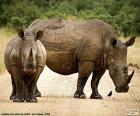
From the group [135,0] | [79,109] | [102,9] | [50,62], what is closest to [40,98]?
[50,62]

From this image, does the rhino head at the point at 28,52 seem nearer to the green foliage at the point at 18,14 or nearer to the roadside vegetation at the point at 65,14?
the roadside vegetation at the point at 65,14

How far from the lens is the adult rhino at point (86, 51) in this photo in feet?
56.5

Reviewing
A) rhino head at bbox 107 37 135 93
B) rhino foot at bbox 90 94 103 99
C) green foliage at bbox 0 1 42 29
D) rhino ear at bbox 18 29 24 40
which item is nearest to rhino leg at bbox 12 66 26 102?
rhino ear at bbox 18 29 24 40

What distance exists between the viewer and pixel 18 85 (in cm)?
1518

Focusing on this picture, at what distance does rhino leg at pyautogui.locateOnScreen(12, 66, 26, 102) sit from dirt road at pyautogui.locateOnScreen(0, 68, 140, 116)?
21 cm

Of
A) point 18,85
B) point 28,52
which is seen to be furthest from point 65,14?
point 28,52

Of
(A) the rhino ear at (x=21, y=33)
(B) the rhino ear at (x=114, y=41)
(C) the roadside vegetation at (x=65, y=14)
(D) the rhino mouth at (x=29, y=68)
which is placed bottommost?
(C) the roadside vegetation at (x=65, y=14)

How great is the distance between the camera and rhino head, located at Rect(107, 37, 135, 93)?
674 inches

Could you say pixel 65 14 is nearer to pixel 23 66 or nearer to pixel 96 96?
pixel 96 96

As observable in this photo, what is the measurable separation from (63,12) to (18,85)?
119ft

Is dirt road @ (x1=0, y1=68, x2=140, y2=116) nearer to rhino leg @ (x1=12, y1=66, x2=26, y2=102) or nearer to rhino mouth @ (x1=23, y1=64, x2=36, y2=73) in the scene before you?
rhino leg @ (x1=12, y1=66, x2=26, y2=102)

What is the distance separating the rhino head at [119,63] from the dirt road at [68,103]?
363mm

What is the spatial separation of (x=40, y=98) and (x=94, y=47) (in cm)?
180

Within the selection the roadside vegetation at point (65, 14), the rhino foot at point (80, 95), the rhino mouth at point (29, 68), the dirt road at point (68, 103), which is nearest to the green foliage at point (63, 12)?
the roadside vegetation at point (65, 14)
